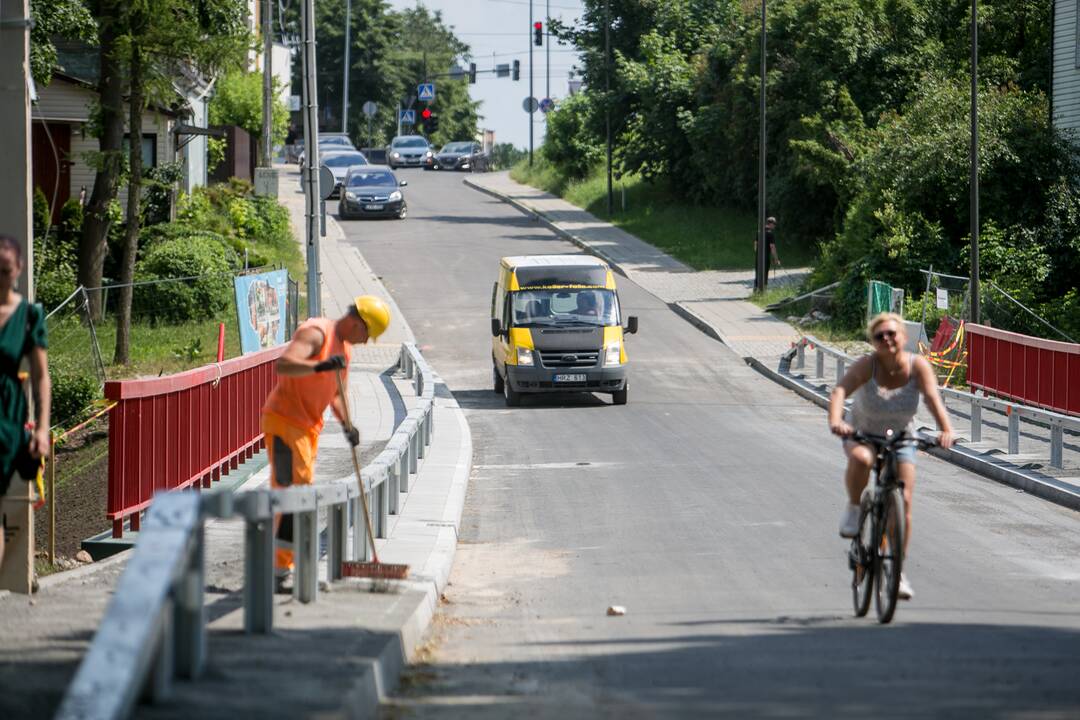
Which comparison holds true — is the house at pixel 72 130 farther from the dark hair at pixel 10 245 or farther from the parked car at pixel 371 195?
the dark hair at pixel 10 245

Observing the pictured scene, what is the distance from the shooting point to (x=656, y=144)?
54.3 meters

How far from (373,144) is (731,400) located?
7612 cm

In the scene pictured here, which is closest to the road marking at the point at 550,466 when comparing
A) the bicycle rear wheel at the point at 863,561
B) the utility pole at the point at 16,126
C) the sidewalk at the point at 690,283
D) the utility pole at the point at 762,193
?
the bicycle rear wheel at the point at 863,561

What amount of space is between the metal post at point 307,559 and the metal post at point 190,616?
7.23ft

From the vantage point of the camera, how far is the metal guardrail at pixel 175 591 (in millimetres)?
4781

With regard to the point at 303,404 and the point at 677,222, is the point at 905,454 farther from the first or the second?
Answer: the point at 677,222

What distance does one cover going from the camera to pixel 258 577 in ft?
23.3

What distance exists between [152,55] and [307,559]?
→ 20448mm

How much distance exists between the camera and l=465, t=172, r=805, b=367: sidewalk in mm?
33719

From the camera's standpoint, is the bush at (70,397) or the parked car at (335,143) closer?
the bush at (70,397)

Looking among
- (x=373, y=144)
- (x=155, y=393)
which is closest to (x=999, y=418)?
(x=155, y=393)

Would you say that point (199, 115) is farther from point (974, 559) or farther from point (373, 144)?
point (373, 144)

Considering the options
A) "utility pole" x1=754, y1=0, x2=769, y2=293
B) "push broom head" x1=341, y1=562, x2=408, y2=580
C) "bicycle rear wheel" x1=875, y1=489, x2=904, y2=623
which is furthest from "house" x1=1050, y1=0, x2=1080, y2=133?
"push broom head" x1=341, y1=562, x2=408, y2=580

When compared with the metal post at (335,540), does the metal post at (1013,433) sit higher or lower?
lower
